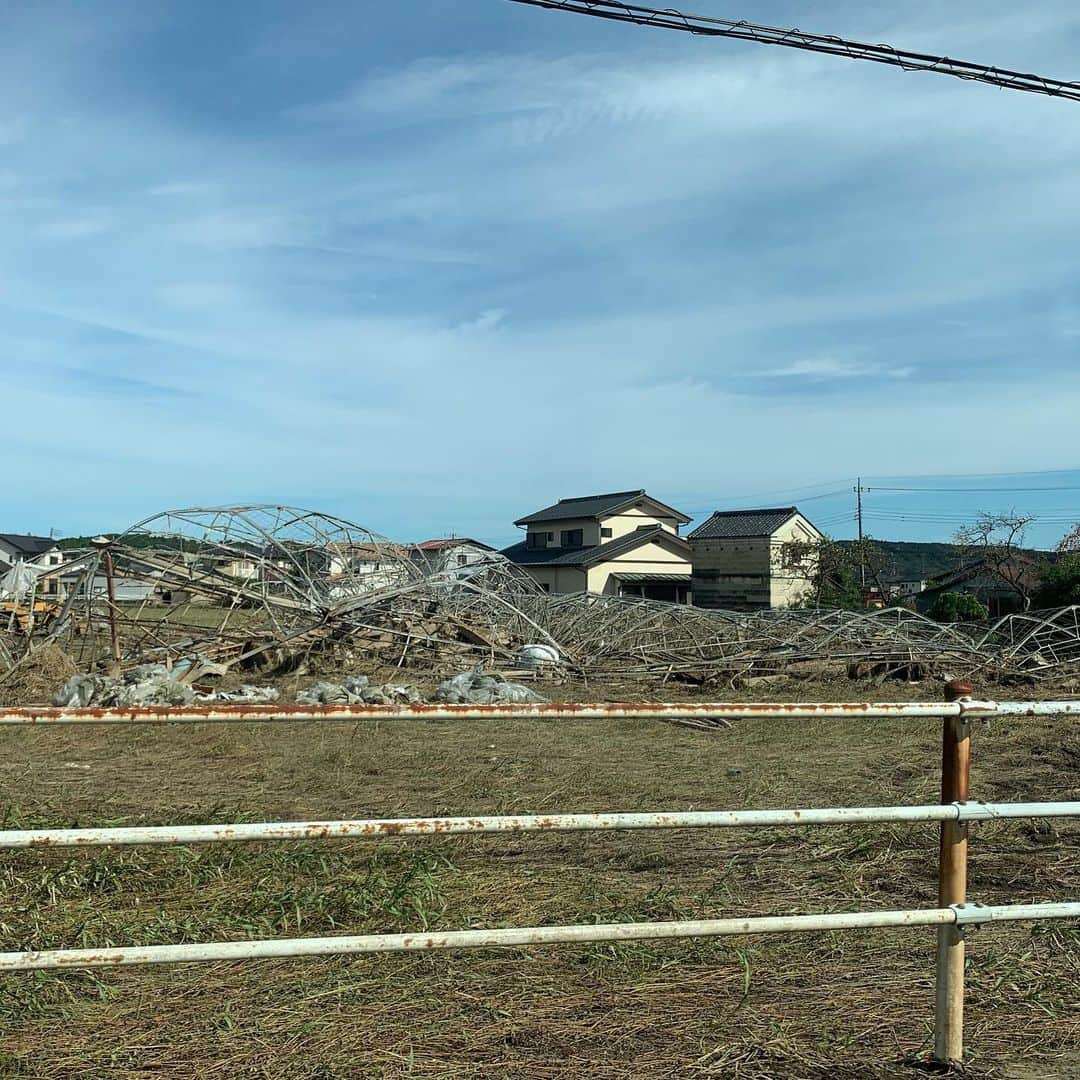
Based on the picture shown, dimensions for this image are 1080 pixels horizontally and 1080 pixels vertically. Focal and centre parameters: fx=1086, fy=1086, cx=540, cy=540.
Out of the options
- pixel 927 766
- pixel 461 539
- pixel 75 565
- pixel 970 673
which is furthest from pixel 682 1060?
pixel 461 539

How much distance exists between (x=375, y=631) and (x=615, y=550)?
2785 cm

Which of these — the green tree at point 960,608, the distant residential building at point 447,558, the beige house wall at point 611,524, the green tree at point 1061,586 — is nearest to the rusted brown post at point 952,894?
the distant residential building at point 447,558

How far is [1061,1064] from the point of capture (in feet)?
9.23

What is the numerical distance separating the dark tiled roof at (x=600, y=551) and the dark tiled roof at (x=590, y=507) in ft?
4.68

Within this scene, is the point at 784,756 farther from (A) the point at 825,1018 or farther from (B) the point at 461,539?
(B) the point at 461,539

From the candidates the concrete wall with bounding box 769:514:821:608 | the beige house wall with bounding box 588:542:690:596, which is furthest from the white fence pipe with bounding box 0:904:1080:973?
the beige house wall with bounding box 588:542:690:596

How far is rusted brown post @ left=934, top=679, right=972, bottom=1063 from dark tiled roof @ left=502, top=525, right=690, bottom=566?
40.1 m

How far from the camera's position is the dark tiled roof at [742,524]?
42.3 metres

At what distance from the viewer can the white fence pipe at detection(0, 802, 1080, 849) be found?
2.39m

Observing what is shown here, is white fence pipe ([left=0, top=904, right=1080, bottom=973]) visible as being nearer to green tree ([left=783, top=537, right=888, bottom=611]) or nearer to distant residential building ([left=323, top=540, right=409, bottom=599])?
distant residential building ([left=323, top=540, right=409, bottom=599])

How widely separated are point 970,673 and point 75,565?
44.1 feet

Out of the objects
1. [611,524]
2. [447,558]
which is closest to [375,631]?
[447,558]

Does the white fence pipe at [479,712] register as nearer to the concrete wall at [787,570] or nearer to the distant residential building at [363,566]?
the distant residential building at [363,566]

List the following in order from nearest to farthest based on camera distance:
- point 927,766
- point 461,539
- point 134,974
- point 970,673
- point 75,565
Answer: point 134,974
point 927,766
point 970,673
point 75,565
point 461,539
